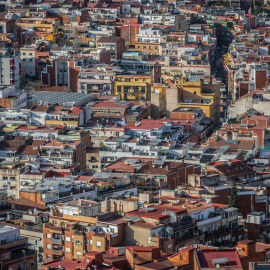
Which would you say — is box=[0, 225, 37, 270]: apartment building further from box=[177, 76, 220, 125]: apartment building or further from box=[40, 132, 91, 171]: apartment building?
box=[177, 76, 220, 125]: apartment building

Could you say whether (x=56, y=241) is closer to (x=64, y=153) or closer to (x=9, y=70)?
(x=64, y=153)

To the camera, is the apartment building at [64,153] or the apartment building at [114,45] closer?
the apartment building at [64,153]

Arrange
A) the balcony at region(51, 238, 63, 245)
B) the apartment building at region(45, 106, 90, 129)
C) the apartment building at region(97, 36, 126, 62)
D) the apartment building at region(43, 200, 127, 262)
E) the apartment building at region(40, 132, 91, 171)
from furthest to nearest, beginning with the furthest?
1. the apartment building at region(97, 36, 126, 62)
2. the apartment building at region(45, 106, 90, 129)
3. the apartment building at region(40, 132, 91, 171)
4. the balcony at region(51, 238, 63, 245)
5. the apartment building at region(43, 200, 127, 262)

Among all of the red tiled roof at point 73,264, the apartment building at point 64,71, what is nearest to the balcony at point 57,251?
the red tiled roof at point 73,264

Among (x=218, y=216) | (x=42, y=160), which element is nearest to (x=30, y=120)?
(x=42, y=160)

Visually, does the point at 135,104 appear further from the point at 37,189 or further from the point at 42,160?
the point at 37,189

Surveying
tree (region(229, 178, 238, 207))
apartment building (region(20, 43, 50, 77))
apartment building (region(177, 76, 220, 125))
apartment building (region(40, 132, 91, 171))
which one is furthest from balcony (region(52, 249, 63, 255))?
apartment building (region(20, 43, 50, 77))

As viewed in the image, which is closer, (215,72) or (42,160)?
(42,160)

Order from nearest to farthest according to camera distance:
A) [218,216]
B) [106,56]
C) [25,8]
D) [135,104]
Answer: [218,216]
[135,104]
[106,56]
[25,8]

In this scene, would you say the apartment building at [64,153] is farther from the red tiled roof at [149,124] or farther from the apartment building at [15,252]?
the apartment building at [15,252]
